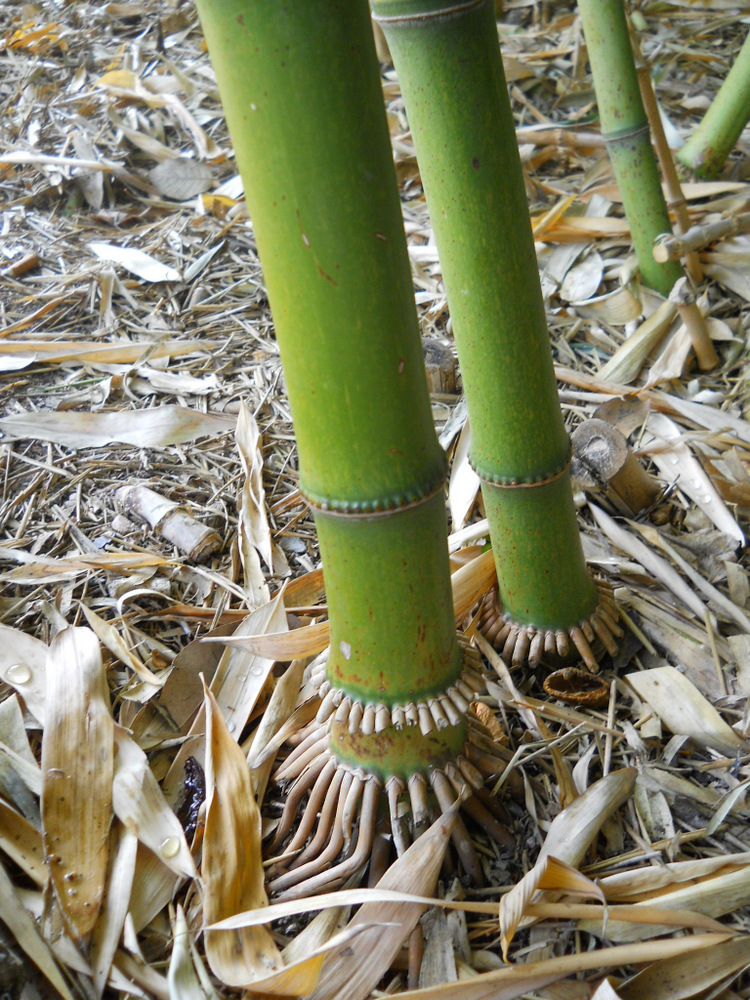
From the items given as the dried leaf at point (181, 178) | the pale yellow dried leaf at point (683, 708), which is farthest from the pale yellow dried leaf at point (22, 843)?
the dried leaf at point (181, 178)

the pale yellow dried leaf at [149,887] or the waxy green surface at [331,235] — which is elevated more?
the waxy green surface at [331,235]

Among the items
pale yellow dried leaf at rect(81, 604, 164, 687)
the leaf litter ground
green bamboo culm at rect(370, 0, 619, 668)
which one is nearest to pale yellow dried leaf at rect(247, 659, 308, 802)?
the leaf litter ground

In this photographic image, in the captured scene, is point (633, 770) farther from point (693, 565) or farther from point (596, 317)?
point (596, 317)

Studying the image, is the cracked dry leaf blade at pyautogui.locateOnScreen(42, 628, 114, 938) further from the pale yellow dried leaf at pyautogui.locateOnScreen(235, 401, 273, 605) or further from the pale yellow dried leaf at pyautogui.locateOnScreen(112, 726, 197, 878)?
the pale yellow dried leaf at pyautogui.locateOnScreen(235, 401, 273, 605)

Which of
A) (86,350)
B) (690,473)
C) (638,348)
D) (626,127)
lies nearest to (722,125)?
(626,127)

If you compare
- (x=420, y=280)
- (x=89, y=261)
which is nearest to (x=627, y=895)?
(x=420, y=280)

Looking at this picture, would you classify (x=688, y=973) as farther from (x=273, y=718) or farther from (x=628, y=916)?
(x=273, y=718)

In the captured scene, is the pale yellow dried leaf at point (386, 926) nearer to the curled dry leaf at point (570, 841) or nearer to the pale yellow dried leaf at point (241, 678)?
the curled dry leaf at point (570, 841)
